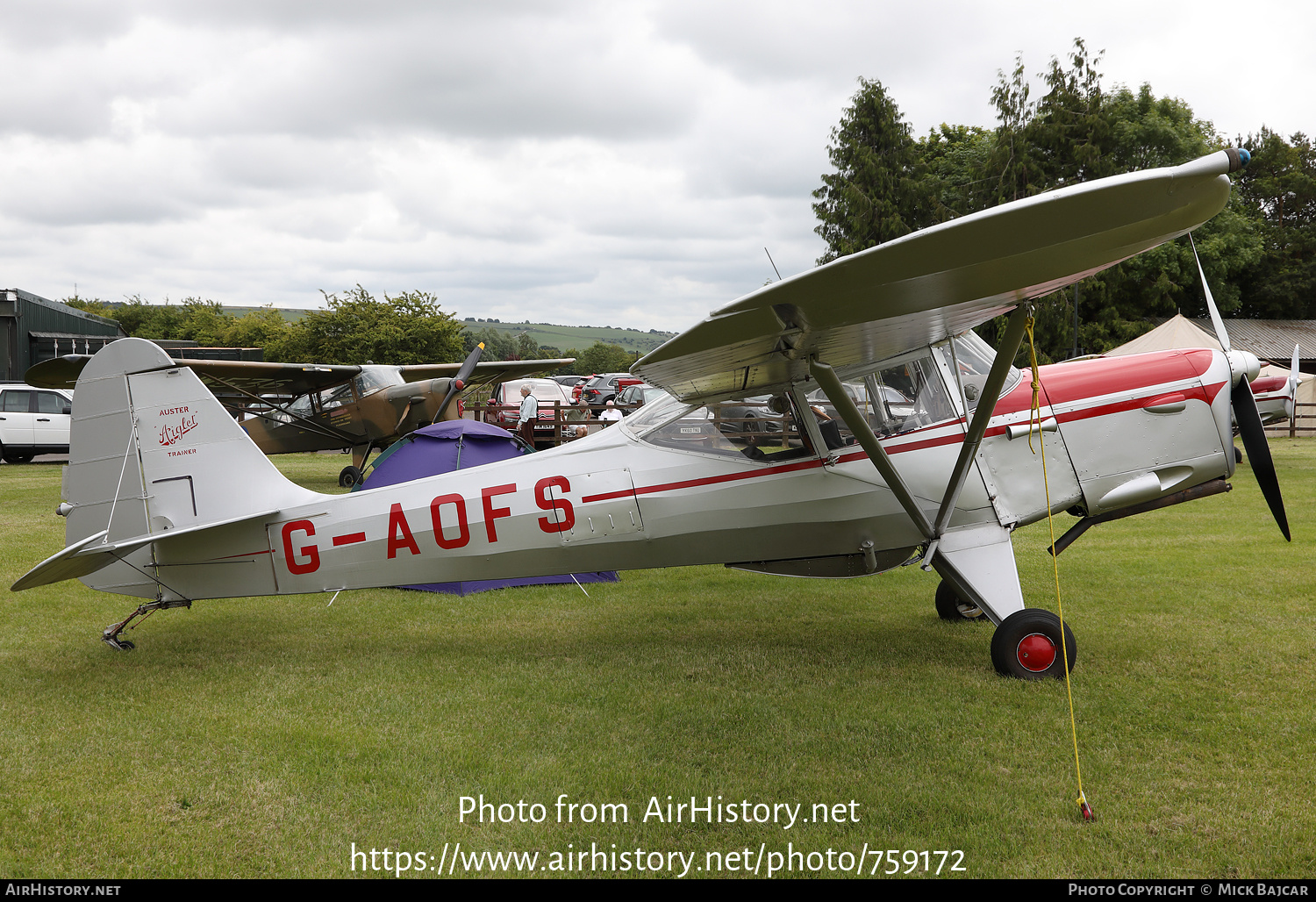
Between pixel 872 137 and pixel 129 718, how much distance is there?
99.1 ft

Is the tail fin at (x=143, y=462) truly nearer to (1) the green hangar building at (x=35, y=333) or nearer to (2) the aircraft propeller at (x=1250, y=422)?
(2) the aircraft propeller at (x=1250, y=422)

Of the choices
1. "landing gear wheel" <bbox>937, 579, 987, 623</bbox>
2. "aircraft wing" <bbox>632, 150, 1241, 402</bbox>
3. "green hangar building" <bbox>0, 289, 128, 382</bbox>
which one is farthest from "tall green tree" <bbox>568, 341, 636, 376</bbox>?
"aircraft wing" <bbox>632, 150, 1241, 402</bbox>

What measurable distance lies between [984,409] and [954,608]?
2553 millimetres

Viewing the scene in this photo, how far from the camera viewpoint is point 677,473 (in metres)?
5.51

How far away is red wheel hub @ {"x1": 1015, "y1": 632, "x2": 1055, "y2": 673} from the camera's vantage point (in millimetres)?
4984

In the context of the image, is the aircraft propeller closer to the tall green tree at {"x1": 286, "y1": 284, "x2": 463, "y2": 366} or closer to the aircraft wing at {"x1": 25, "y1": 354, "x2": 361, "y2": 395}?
the aircraft wing at {"x1": 25, "y1": 354, "x2": 361, "y2": 395}

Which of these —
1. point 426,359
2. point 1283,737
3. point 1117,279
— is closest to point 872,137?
point 1117,279

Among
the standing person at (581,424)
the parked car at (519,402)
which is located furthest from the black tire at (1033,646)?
the parked car at (519,402)

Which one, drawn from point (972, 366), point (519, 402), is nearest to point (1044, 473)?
point (972, 366)

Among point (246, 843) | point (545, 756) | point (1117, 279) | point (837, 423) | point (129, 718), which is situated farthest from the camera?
point (1117, 279)

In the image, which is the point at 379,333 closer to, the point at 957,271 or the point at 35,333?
the point at 35,333

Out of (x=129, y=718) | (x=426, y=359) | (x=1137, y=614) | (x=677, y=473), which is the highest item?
(x=426, y=359)

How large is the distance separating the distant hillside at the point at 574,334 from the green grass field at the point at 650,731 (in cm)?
10702
